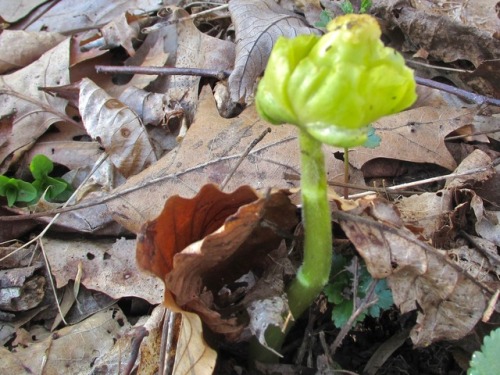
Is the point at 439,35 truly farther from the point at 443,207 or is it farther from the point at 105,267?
the point at 105,267

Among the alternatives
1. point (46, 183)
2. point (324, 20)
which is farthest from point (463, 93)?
point (46, 183)

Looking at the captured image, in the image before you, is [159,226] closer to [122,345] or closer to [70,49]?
[122,345]

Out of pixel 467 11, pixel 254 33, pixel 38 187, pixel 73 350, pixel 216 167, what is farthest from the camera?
pixel 467 11

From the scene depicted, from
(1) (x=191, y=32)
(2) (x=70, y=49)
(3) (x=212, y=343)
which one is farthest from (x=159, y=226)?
(2) (x=70, y=49)

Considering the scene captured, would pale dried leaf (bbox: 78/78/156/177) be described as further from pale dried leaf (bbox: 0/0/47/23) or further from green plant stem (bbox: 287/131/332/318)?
pale dried leaf (bbox: 0/0/47/23)

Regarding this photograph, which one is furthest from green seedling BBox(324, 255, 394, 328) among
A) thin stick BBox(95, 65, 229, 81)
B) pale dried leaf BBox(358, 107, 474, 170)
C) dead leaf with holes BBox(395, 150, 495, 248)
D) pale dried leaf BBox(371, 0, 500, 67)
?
pale dried leaf BBox(371, 0, 500, 67)

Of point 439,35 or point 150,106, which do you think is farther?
point 439,35
